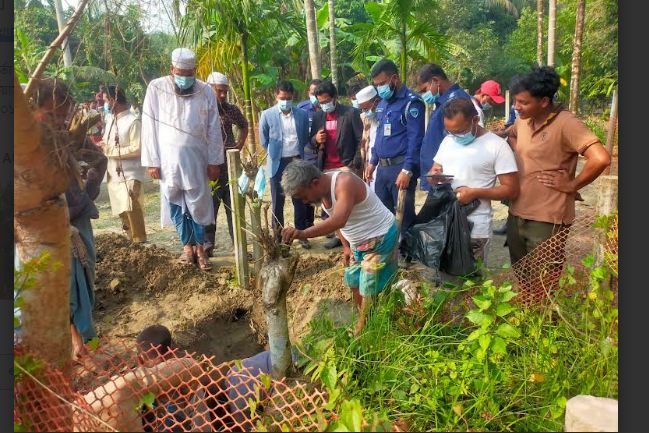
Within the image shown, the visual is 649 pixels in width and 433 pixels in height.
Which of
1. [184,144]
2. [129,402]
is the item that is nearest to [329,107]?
[184,144]

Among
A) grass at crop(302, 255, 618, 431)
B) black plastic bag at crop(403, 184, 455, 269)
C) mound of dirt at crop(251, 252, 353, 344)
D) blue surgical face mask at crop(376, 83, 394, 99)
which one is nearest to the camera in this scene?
grass at crop(302, 255, 618, 431)

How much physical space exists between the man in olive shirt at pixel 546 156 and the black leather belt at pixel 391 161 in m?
1.72

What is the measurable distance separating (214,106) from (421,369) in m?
3.15

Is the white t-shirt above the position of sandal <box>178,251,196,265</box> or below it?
above

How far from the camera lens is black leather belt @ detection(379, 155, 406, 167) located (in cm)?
502

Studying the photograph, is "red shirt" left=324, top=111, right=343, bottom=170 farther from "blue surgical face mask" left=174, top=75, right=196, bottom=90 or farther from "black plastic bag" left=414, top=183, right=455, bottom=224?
"black plastic bag" left=414, top=183, right=455, bottom=224

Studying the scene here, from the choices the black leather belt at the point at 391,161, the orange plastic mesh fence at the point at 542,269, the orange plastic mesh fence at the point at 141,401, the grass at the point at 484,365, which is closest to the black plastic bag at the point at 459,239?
the orange plastic mesh fence at the point at 542,269

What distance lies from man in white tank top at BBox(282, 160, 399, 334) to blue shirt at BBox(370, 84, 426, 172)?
4.84 ft

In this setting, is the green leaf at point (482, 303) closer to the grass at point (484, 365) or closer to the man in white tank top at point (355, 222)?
the grass at point (484, 365)

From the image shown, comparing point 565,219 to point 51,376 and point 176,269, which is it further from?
point 176,269

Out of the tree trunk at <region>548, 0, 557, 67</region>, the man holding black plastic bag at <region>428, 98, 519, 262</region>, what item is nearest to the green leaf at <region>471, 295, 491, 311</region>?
the man holding black plastic bag at <region>428, 98, 519, 262</region>

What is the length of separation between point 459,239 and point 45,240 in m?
2.42

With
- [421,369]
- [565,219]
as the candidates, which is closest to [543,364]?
[421,369]

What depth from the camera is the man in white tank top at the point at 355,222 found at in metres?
3.05
